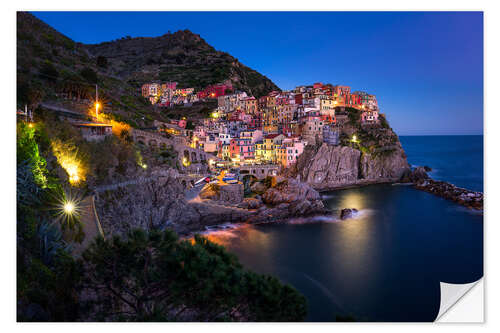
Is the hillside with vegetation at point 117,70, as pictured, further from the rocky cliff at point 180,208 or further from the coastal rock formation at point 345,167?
the coastal rock formation at point 345,167

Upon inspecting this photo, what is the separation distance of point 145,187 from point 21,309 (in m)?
5.71

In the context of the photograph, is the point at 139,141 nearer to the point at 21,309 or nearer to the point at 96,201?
the point at 96,201

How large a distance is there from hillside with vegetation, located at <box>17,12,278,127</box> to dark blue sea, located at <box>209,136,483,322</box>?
706cm

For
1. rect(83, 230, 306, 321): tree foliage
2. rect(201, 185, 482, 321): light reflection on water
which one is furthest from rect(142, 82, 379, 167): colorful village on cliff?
rect(83, 230, 306, 321): tree foliage

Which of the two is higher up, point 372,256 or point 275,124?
point 275,124

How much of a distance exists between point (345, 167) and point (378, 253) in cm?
1307

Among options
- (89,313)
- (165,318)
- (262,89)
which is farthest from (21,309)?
(262,89)

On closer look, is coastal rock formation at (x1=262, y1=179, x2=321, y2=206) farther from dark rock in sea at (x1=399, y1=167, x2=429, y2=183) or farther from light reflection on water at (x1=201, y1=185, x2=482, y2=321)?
dark rock in sea at (x1=399, y1=167, x2=429, y2=183)

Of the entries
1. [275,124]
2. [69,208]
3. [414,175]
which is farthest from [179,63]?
[69,208]

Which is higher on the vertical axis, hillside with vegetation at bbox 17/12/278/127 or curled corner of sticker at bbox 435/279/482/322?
hillside with vegetation at bbox 17/12/278/127

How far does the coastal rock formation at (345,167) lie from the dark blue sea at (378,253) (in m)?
5.94

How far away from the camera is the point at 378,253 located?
6703 millimetres

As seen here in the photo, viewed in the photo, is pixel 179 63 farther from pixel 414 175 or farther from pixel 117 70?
pixel 414 175

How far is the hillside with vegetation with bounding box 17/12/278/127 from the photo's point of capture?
8.70 meters
